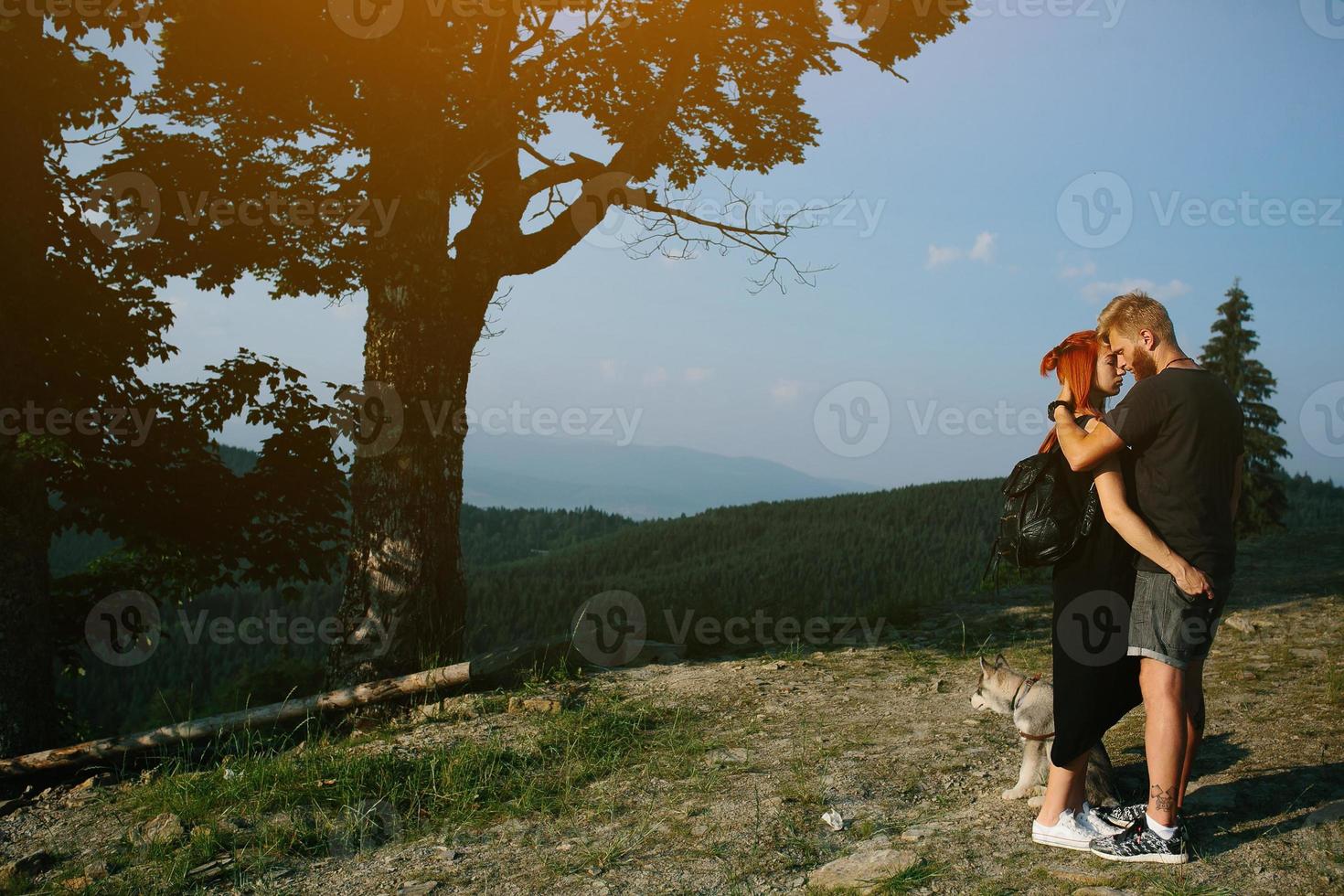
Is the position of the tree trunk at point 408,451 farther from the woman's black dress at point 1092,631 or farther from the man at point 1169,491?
the man at point 1169,491

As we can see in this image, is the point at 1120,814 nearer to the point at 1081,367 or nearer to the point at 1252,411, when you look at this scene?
the point at 1081,367

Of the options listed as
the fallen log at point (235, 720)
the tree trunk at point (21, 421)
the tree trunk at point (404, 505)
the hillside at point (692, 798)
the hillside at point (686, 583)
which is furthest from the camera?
the hillside at point (686, 583)

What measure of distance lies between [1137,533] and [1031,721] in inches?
60.7

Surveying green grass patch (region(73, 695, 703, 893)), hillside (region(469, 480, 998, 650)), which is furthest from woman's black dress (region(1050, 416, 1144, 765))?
hillside (region(469, 480, 998, 650))

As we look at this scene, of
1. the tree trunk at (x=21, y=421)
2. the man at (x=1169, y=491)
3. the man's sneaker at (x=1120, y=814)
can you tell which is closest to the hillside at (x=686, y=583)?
the tree trunk at (x=21, y=421)

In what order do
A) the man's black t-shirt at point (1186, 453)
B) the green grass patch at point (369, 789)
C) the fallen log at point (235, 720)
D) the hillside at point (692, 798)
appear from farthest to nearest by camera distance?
the fallen log at point (235, 720)
the green grass patch at point (369, 789)
the hillside at point (692, 798)
the man's black t-shirt at point (1186, 453)

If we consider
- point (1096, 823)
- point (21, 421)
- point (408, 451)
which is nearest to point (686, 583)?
point (408, 451)

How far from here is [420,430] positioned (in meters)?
10.4

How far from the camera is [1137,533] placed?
454cm

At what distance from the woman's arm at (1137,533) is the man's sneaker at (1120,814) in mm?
1493

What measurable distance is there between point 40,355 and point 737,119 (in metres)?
9.28

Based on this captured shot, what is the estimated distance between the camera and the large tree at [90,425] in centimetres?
1023

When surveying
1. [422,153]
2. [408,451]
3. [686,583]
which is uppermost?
[422,153]

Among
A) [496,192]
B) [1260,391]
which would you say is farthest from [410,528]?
[1260,391]
